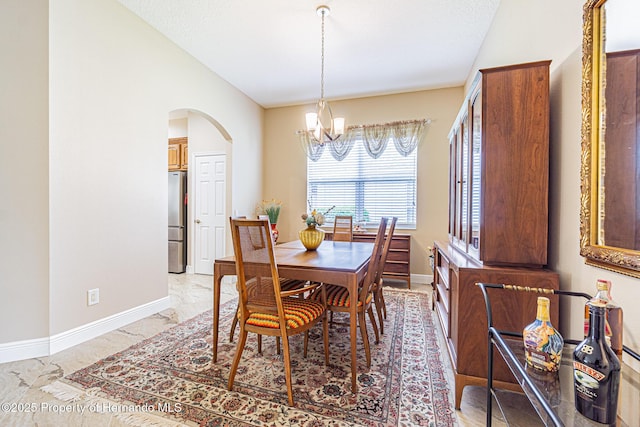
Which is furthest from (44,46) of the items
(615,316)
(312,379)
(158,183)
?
(615,316)

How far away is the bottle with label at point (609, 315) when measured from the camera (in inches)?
32.1

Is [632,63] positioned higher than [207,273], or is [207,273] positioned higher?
[632,63]

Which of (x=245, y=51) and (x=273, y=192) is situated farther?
(x=273, y=192)

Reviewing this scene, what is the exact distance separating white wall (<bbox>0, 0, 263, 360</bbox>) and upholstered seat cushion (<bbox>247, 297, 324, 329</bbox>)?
171 cm

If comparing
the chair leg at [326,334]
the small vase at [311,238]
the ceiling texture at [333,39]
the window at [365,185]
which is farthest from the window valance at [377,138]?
the chair leg at [326,334]

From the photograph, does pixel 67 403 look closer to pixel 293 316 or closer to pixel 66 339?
pixel 66 339

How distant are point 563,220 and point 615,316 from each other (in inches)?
31.8

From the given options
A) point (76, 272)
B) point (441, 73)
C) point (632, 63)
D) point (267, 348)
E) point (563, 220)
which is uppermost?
point (441, 73)

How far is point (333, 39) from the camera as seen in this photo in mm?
3113

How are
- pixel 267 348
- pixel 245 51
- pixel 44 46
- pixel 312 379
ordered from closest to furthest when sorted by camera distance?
pixel 312 379
pixel 44 46
pixel 267 348
pixel 245 51

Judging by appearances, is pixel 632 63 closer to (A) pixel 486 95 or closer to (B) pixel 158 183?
(A) pixel 486 95

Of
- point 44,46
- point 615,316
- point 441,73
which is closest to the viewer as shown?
point 615,316

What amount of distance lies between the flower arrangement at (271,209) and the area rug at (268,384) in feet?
8.56

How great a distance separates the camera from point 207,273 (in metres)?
4.83
